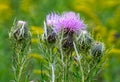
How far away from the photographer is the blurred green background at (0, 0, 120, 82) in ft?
19.5

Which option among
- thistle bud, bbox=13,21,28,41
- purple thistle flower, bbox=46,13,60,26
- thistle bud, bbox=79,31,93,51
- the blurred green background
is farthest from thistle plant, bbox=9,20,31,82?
the blurred green background

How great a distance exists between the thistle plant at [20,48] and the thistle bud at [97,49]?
12.7 inches

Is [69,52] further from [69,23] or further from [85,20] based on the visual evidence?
[85,20]

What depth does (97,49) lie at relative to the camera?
2.44 m

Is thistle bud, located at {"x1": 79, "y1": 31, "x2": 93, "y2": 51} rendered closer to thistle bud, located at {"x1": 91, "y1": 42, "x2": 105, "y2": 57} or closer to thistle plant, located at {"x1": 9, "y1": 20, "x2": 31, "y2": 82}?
thistle bud, located at {"x1": 91, "y1": 42, "x2": 105, "y2": 57}

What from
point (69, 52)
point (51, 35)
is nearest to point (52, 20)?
point (51, 35)

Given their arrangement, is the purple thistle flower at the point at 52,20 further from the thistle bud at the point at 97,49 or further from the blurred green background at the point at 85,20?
the blurred green background at the point at 85,20

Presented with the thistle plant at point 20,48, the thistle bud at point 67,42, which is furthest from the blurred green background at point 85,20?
the thistle bud at point 67,42

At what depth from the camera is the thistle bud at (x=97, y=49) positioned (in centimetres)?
244

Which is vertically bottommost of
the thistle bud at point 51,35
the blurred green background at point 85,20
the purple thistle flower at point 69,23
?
the thistle bud at point 51,35

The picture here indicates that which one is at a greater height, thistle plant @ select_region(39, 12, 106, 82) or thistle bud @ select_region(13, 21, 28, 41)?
thistle bud @ select_region(13, 21, 28, 41)

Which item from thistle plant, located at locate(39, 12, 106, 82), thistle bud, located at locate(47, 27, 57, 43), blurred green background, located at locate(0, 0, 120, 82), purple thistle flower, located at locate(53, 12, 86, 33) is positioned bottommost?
thistle plant, located at locate(39, 12, 106, 82)

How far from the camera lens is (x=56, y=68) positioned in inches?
99.4

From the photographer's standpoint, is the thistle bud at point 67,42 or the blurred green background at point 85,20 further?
the blurred green background at point 85,20
